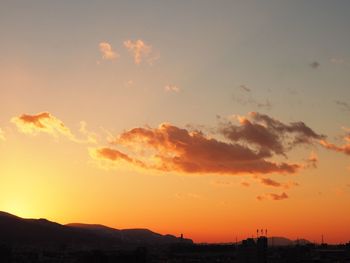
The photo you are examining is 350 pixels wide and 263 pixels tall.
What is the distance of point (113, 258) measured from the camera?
177125 mm

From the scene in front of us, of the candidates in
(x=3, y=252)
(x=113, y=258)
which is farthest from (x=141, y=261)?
(x=3, y=252)

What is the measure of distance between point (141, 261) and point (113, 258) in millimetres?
10359

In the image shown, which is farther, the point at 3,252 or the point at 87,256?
the point at 3,252

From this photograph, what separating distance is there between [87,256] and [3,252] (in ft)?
129

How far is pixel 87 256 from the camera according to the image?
17500 centimetres

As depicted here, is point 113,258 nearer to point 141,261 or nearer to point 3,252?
point 141,261

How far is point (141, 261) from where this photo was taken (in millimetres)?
171625

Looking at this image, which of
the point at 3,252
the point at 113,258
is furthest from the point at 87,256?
the point at 3,252

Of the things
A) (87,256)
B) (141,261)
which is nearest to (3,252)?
(87,256)

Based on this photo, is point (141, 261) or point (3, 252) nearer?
point (141, 261)

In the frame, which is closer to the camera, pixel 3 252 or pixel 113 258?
pixel 113 258

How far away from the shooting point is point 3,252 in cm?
19788

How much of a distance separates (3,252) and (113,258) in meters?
44.5

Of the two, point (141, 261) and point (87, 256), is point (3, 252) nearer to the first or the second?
point (87, 256)
